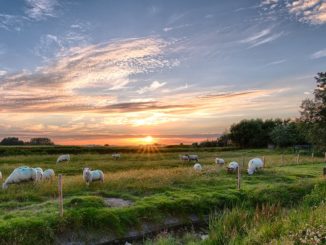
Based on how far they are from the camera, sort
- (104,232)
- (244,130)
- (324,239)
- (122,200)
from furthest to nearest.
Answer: (244,130) < (122,200) < (104,232) < (324,239)

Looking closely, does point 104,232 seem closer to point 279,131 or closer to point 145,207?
point 145,207

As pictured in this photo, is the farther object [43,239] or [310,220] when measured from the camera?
[43,239]

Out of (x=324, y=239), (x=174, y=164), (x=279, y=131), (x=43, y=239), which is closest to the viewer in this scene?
(x=324, y=239)

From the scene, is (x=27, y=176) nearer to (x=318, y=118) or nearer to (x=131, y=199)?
(x=131, y=199)

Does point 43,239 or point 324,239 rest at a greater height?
point 324,239

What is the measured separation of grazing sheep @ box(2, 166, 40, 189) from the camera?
83.9 ft

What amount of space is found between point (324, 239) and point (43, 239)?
420 inches

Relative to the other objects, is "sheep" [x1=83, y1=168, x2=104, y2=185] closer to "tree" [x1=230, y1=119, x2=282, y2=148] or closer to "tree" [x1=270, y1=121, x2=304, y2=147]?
"tree" [x1=270, y1=121, x2=304, y2=147]

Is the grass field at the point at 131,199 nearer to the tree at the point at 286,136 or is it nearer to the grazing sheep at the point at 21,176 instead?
the grazing sheep at the point at 21,176

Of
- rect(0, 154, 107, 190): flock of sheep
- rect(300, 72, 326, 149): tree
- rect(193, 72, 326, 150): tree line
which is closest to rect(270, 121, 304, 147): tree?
rect(193, 72, 326, 150): tree line

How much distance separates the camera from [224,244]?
13.2 meters

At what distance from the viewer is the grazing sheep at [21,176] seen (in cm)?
2558

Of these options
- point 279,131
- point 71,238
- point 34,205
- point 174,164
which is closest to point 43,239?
point 71,238

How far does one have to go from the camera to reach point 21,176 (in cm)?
2586
